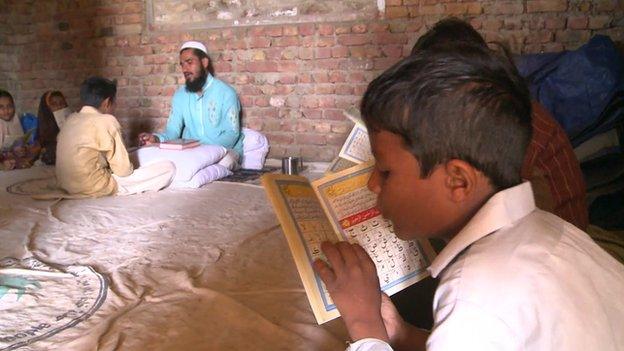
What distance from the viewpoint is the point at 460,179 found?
711 mm

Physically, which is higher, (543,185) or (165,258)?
(543,185)

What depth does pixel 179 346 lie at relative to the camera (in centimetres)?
142

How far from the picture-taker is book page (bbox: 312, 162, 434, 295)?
1.03 m

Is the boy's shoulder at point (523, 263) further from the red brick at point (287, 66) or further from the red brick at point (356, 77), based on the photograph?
the red brick at point (287, 66)

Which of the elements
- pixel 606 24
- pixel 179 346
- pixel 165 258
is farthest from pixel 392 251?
pixel 606 24

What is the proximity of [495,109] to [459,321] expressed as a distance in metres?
0.29

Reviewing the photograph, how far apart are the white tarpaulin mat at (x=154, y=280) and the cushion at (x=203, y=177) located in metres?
0.41

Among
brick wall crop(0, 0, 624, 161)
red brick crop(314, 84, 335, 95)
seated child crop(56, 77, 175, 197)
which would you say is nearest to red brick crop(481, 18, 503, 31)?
brick wall crop(0, 0, 624, 161)

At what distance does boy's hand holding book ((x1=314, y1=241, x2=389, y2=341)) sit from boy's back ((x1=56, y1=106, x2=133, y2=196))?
8.20ft

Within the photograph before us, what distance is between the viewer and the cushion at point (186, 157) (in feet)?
11.0

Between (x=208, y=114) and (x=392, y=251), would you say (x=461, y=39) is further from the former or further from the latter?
(x=208, y=114)

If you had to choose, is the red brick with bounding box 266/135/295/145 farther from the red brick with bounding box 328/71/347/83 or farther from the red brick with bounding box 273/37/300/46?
the red brick with bounding box 273/37/300/46

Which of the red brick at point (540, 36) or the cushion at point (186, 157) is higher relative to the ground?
the red brick at point (540, 36)

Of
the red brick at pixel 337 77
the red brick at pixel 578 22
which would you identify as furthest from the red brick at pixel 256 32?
the red brick at pixel 578 22
